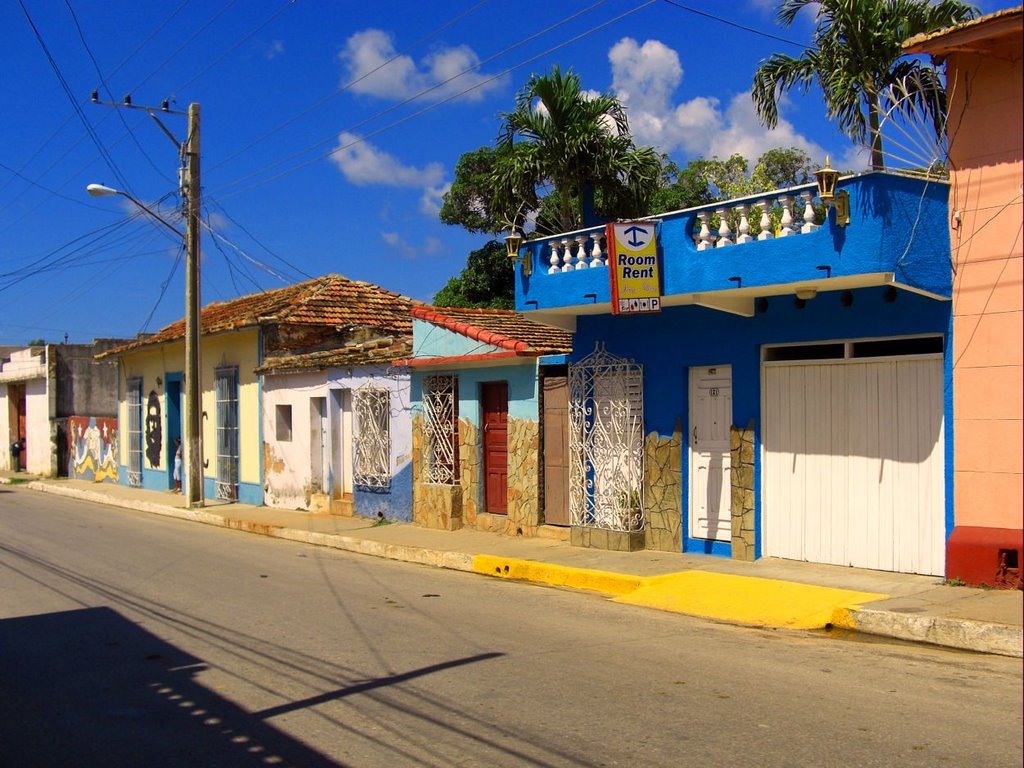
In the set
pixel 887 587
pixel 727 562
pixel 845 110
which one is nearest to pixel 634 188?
pixel 845 110

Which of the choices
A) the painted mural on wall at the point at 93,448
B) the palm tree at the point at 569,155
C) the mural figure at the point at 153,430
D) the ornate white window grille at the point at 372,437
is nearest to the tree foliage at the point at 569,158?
the palm tree at the point at 569,155

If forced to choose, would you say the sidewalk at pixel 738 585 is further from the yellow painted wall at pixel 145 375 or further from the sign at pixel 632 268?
the yellow painted wall at pixel 145 375

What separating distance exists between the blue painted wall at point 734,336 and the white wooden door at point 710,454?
4.0 inches

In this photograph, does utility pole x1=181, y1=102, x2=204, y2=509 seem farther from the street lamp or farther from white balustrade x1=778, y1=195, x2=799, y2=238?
white balustrade x1=778, y1=195, x2=799, y2=238

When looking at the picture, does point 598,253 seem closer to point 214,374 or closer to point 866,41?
point 866,41

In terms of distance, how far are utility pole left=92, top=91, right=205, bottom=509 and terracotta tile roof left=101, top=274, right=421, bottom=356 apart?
1.00 meters

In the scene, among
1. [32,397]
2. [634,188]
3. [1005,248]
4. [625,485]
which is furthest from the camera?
[32,397]

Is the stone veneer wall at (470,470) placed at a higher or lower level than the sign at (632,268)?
lower

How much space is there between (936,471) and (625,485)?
419cm

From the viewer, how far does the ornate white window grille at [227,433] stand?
22.8 metres

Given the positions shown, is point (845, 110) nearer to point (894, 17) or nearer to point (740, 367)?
point (894, 17)

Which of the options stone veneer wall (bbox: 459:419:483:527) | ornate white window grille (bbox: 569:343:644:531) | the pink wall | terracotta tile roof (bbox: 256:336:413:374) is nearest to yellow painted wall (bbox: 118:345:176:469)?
terracotta tile roof (bbox: 256:336:413:374)

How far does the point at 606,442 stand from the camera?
13.7 m

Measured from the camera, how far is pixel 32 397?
37750mm
